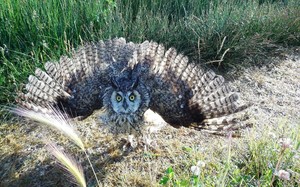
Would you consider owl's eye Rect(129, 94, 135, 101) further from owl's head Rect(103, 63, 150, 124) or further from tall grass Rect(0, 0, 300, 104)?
tall grass Rect(0, 0, 300, 104)

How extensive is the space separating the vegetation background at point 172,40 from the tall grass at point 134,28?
10mm

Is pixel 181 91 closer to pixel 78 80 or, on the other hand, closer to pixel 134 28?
pixel 78 80

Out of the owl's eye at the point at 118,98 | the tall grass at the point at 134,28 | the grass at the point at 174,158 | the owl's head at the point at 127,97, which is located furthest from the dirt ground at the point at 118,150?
the tall grass at the point at 134,28

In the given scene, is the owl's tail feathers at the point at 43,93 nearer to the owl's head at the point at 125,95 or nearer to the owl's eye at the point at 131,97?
the owl's head at the point at 125,95

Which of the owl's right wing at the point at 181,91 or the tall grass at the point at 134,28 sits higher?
the owl's right wing at the point at 181,91

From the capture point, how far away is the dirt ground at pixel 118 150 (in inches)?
140

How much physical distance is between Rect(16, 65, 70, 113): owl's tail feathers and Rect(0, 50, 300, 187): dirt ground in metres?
0.52

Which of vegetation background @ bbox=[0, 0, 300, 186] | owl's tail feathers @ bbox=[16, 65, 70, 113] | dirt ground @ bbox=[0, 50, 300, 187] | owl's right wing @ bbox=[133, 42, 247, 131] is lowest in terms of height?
dirt ground @ bbox=[0, 50, 300, 187]

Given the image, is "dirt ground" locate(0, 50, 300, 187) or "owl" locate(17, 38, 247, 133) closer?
"owl" locate(17, 38, 247, 133)

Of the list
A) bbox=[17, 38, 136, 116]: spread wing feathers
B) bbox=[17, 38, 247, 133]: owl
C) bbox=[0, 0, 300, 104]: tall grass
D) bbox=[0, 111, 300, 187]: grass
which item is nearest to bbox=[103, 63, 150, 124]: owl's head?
bbox=[17, 38, 247, 133]: owl

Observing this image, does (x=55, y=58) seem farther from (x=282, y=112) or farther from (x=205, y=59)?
(x=282, y=112)

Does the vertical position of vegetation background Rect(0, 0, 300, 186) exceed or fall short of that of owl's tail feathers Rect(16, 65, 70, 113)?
it falls short

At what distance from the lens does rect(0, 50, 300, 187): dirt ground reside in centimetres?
355

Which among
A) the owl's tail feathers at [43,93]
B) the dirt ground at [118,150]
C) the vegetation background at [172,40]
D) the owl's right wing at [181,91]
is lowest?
the dirt ground at [118,150]
